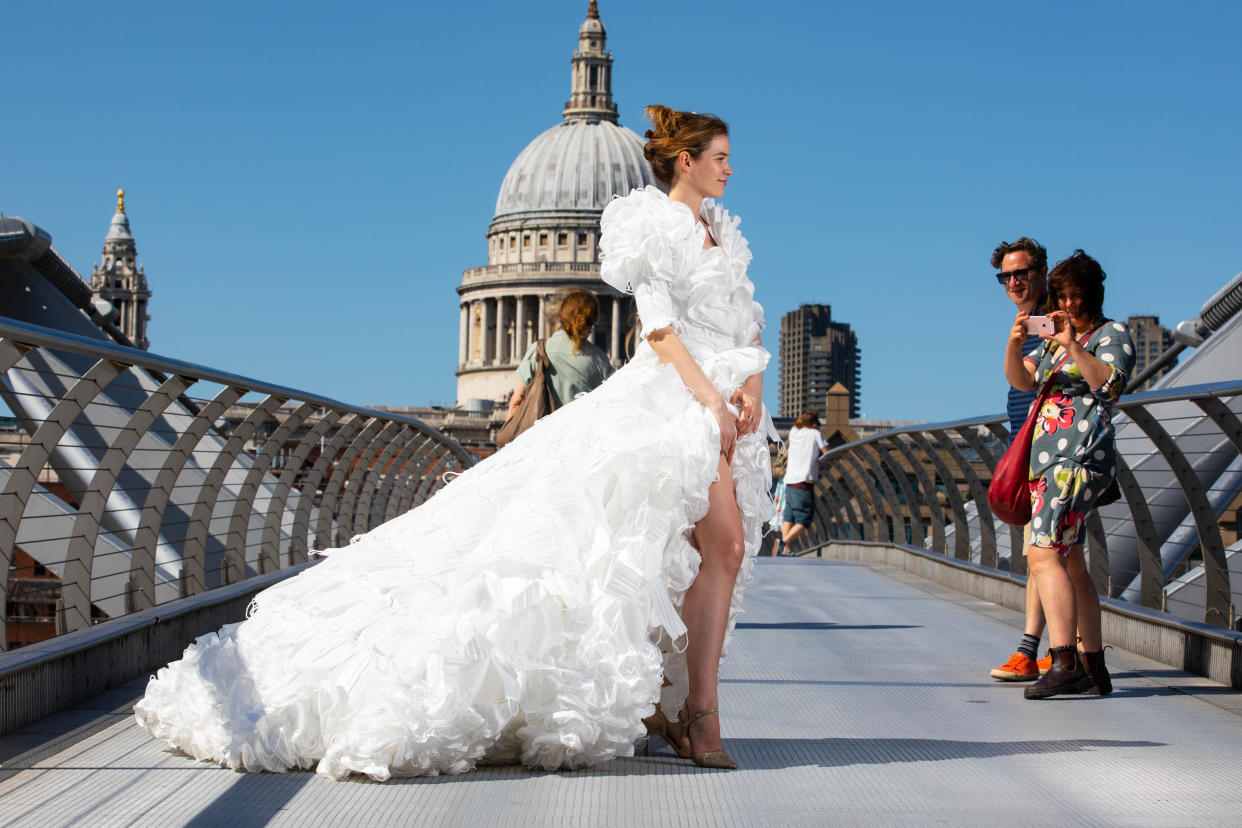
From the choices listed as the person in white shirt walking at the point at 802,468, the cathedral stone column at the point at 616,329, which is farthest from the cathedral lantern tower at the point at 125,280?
the person in white shirt walking at the point at 802,468

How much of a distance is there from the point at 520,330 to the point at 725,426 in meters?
112

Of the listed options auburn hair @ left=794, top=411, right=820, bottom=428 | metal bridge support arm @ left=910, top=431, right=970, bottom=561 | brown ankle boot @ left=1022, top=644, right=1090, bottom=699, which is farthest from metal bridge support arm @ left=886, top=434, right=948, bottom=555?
brown ankle boot @ left=1022, top=644, right=1090, bottom=699

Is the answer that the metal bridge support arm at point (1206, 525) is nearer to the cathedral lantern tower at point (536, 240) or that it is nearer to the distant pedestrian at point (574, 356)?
the distant pedestrian at point (574, 356)

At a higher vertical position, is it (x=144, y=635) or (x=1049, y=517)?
(x=1049, y=517)

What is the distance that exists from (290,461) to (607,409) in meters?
4.73

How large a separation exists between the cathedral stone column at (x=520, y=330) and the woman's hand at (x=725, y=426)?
112 m

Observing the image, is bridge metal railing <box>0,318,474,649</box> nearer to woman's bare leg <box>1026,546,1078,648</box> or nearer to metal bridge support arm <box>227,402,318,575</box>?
metal bridge support arm <box>227,402,318,575</box>

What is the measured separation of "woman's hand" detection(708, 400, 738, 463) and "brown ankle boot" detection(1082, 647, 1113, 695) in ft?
6.78

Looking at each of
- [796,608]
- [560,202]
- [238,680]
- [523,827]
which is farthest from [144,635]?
[560,202]

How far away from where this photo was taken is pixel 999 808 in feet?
11.6

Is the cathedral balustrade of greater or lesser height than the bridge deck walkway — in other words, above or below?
above

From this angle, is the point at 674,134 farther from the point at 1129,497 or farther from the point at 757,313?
the point at 1129,497

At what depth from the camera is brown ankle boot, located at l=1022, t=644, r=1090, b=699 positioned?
529cm

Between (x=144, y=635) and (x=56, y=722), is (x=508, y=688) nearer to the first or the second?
(x=56, y=722)
